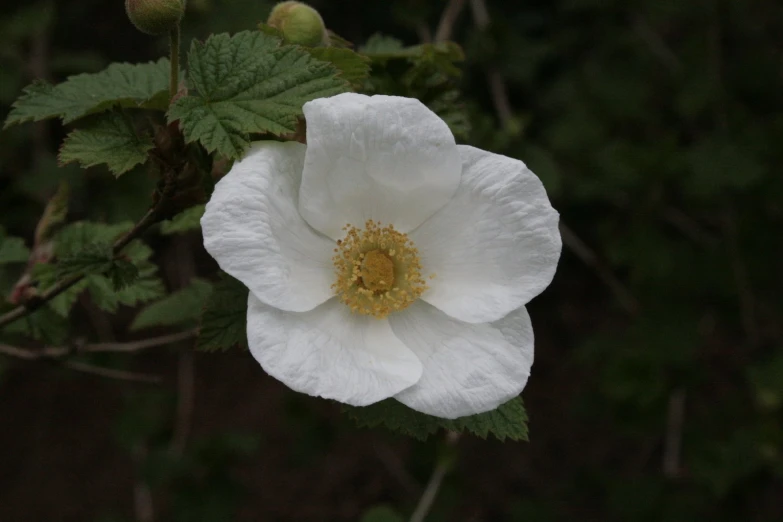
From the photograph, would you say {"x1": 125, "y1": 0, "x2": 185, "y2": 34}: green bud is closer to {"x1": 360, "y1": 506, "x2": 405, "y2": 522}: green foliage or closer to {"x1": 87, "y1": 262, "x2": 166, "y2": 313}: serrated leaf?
{"x1": 87, "y1": 262, "x2": 166, "y2": 313}: serrated leaf

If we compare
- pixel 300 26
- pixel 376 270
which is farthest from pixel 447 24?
pixel 376 270

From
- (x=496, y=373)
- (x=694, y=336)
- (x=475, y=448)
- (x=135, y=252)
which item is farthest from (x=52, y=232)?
(x=475, y=448)

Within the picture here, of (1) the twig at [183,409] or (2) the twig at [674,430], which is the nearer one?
(2) the twig at [674,430]

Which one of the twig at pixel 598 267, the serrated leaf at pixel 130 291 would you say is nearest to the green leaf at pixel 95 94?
the serrated leaf at pixel 130 291

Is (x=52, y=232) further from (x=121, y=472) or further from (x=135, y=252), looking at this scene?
(x=121, y=472)

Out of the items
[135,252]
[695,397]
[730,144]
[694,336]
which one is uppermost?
[135,252]

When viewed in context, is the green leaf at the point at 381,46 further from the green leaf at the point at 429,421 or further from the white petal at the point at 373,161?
the green leaf at the point at 429,421
